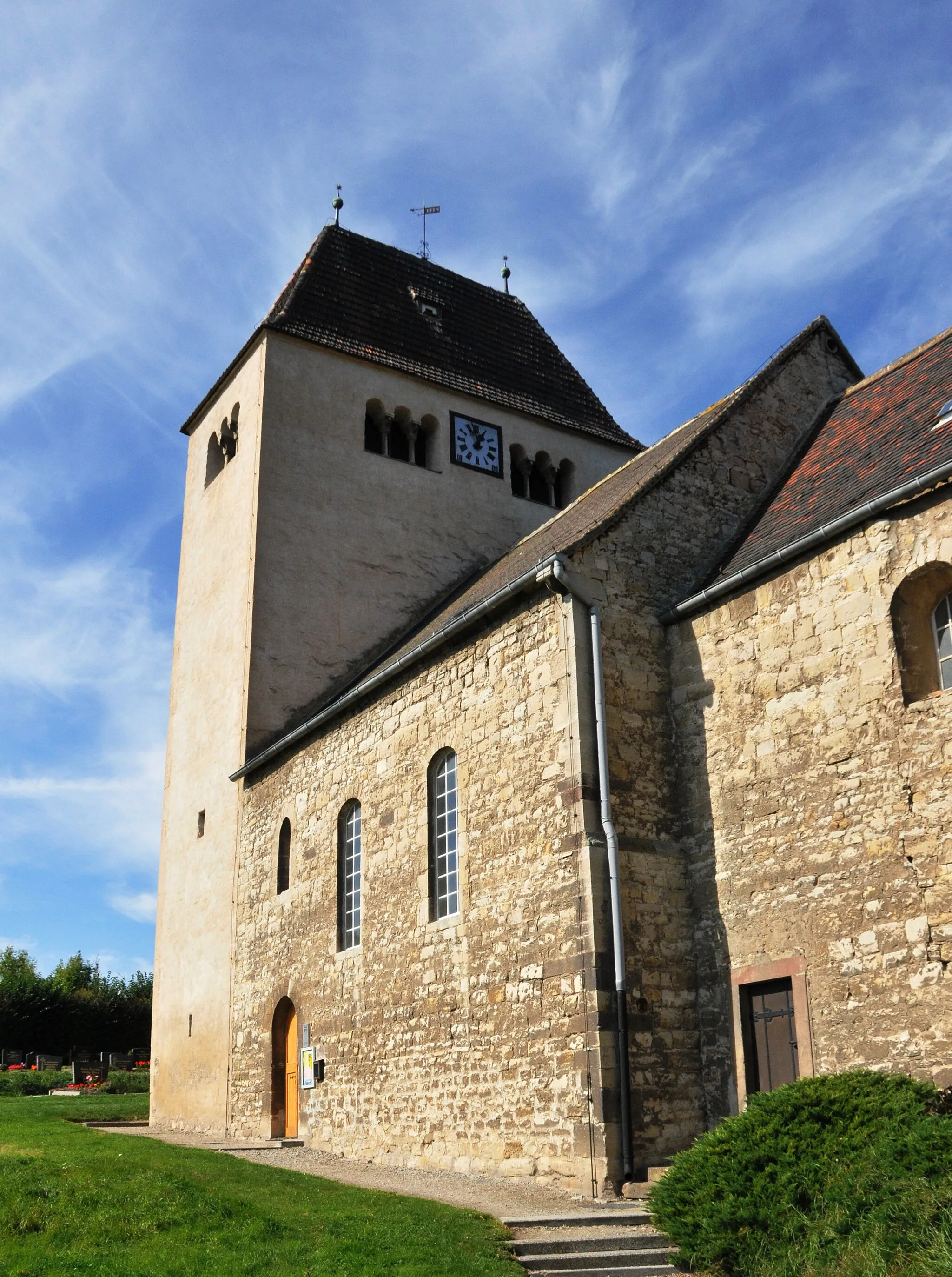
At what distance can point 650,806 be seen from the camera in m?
12.7

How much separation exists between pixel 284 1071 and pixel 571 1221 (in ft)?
29.5

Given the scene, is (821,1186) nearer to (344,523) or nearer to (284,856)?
(284,856)

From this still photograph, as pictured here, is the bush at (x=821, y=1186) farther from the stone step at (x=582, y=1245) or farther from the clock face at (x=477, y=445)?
the clock face at (x=477, y=445)

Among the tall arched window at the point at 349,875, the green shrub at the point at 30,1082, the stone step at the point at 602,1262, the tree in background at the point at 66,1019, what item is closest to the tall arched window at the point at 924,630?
the stone step at the point at 602,1262

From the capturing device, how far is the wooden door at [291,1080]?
17406 millimetres

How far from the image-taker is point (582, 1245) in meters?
8.95

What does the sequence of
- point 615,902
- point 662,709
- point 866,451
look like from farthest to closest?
point 866,451 → point 662,709 → point 615,902

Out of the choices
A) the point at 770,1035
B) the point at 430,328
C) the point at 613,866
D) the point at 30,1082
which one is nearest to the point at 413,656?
the point at 613,866

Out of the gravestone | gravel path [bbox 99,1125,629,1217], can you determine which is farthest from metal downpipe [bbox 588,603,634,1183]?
the gravestone

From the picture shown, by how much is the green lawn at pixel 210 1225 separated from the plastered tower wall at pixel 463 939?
6.33ft

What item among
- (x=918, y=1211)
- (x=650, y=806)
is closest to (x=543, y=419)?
(x=650, y=806)

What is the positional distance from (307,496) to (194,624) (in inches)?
147

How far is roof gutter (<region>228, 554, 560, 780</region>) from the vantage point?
→ 13250mm

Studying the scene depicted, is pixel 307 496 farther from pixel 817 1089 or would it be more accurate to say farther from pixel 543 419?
pixel 817 1089
